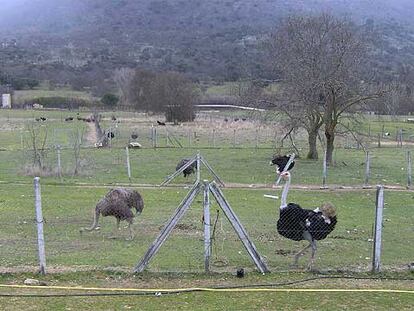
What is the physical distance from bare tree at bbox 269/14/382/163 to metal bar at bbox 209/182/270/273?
22875mm

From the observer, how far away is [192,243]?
1402 centimetres

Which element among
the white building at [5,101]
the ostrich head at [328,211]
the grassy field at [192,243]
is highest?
the ostrich head at [328,211]

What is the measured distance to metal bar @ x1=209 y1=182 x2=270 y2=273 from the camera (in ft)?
35.6

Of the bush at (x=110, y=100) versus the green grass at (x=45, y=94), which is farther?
the green grass at (x=45, y=94)

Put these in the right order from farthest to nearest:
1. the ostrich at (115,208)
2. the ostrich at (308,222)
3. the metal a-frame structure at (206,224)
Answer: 1. the ostrich at (115,208)
2. the ostrich at (308,222)
3. the metal a-frame structure at (206,224)

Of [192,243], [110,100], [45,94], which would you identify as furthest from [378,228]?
[45,94]

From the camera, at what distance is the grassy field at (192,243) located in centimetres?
953

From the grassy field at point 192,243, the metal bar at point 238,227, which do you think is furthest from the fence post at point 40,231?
the metal bar at point 238,227

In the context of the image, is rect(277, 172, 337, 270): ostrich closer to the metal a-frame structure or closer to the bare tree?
the metal a-frame structure

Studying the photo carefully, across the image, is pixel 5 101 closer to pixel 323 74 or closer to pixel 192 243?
pixel 323 74

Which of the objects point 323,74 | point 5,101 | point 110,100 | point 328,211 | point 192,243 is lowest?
point 5,101

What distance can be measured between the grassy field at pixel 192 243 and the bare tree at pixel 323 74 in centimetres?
416

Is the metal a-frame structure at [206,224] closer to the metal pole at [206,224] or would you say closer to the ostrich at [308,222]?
the metal pole at [206,224]

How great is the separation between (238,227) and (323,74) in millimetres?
24246
